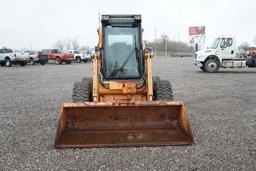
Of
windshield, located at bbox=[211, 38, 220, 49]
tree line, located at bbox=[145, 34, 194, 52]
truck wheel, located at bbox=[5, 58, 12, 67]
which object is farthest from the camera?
tree line, located at bbox=[145, 34, 194, 52]

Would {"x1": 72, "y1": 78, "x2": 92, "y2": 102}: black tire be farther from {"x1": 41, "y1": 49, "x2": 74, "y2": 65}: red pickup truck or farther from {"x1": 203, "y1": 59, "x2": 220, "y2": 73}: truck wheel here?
{"x1": 41, "y1": 49, "x2": 74, "y2": 65}: red pickup truck

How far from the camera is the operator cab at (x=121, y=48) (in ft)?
26.5

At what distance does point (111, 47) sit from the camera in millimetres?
8188

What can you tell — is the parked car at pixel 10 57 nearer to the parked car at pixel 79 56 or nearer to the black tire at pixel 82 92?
the parked car at pixel 79 56

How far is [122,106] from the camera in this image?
6.72 m

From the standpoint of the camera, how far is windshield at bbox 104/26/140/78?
8.06m

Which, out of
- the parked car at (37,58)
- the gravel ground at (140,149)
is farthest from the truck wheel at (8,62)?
the gravel ground at (140,149)

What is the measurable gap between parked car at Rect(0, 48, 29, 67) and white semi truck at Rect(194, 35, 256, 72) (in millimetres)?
18803

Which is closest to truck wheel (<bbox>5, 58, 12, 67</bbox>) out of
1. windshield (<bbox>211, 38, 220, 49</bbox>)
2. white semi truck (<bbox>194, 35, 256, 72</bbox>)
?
white semi truck (<bbox>194, 35, 256, 72</bbox>)

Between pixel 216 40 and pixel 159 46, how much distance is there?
78.1 meters

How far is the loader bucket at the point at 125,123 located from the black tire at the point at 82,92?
1.31 m

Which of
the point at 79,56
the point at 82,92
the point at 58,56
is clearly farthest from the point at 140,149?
the point at 79,56

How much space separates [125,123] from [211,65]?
20173 mm

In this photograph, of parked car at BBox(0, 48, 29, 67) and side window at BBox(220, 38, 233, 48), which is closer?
side window at BBox(220, 38, 233, 48)
